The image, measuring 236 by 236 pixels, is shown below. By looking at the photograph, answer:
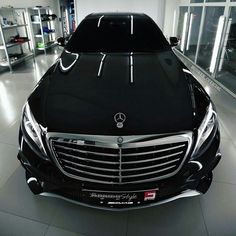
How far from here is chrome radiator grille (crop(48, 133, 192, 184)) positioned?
936 mm

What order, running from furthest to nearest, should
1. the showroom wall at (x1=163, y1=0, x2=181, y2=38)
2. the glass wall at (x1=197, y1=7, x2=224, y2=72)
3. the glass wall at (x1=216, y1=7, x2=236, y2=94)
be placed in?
the showroom wall at (x1=163, y1=0, x2=181, y2=38) → the glass wall at (x1=197, y1=7, x2=224, y2=72) → the glass wall at (x1=216, y1=7, x2=236, y2=94)

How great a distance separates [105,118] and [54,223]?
2.42ft

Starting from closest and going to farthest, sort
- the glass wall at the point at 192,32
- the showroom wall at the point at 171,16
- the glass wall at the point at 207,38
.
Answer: the glass wall at the point at 207,38
the glass wall at the point at 192,32
the showroom wall at the point at 171,16

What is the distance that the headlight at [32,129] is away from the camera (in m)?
1.02

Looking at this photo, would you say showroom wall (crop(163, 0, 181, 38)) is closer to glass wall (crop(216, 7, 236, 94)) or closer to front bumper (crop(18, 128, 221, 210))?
glass wall (crop(216, 7, 236, 94))

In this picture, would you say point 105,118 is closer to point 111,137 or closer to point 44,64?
point 111,137

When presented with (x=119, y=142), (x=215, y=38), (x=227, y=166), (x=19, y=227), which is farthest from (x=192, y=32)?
(x=19, y=227)

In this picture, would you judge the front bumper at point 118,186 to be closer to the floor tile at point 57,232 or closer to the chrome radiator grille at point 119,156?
the chrome radiator grille at point 119,156

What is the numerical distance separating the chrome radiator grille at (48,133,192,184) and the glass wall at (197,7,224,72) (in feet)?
12.4

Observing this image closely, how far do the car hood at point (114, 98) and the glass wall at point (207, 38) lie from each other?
129 inches

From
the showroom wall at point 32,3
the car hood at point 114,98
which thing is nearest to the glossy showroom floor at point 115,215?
the car hood at point 114,98

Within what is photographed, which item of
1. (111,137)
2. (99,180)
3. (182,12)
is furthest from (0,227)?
(182,12)

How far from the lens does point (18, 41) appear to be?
14.6 ft

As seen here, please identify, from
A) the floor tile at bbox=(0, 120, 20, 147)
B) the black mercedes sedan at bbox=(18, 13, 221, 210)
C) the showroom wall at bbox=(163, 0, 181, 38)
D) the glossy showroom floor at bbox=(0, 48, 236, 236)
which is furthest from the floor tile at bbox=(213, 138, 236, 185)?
the showroom wall at bbox=(163, 0, 181, 38)
